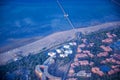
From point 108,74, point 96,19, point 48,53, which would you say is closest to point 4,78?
point 48,53

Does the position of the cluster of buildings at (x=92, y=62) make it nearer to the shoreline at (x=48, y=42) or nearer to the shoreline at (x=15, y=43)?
the shoreline at (x=48, y=42)

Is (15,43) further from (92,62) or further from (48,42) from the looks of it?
(92,62)

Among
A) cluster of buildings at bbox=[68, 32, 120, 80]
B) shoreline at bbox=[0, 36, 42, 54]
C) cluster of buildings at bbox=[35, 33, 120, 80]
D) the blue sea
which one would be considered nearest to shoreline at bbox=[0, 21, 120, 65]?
shoreline at bbox=[0, 36, 42, 54]

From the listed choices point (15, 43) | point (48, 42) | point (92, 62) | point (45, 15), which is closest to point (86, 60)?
point (92, 62)

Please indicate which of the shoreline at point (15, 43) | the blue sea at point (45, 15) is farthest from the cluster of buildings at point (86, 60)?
the blue sea at point (45, 15)

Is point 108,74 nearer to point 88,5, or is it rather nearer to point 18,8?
point 88,5

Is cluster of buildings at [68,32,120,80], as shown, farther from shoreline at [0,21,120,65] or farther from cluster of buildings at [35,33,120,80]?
shoreline at [0,21,120,65]
